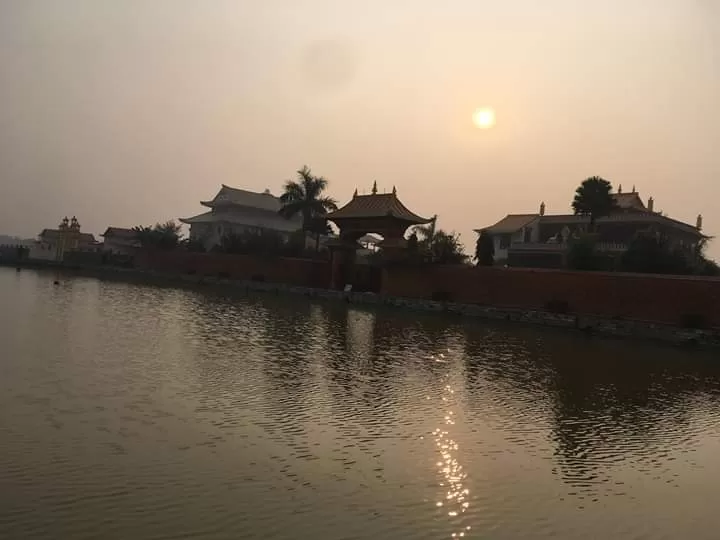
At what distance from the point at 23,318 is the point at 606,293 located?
18.7 metres

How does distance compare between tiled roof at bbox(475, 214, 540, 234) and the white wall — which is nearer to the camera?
tiled roof at bbox(475, 214, 540, 234)

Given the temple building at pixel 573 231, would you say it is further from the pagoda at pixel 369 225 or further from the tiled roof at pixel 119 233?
the tiled roof at pixel 119 233

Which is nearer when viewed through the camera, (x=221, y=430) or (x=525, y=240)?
(x=221, y=430)

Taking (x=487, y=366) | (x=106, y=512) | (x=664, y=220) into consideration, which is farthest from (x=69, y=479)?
(x=664, y=220)

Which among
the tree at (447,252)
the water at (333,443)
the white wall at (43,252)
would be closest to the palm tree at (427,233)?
the tree at (447,252)

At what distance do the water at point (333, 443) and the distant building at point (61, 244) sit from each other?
1925 inches

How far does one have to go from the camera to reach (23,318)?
1437cm

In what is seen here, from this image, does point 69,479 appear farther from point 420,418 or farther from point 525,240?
point 525,240

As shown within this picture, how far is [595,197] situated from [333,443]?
29036 millimetres

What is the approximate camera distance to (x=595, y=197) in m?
32.0

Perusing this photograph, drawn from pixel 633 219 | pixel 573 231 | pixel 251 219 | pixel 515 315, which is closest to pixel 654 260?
pixel 515 315

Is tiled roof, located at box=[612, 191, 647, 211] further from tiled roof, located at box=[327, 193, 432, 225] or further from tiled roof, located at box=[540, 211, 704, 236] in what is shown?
tiled roof, located at box=[327, 193, 432, 225]

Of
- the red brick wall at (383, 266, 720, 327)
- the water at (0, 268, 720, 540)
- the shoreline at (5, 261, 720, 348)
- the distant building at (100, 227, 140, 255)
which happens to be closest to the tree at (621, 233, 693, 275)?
the red brick wall at (383, 266, 720, 327)

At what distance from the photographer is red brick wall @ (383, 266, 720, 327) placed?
20.7 metres
